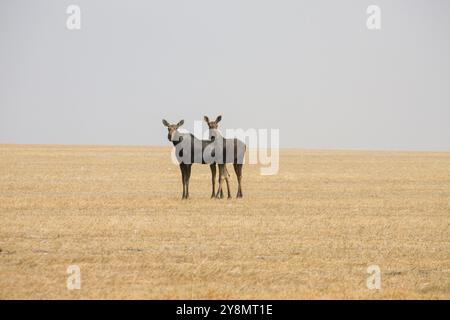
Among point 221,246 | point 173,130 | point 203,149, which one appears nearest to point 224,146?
point 203,149

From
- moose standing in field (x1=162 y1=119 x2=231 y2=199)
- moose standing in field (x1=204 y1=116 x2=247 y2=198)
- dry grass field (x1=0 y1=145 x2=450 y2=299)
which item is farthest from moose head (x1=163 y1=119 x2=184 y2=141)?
dry grass field (x1=0 y1=145 x2=450 y2=299)

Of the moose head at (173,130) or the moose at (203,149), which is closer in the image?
the moose head at (173,130)

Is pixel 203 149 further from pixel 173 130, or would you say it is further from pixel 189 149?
pixel 173 130

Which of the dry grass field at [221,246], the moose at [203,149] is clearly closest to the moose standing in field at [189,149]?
the moose at [203,149]

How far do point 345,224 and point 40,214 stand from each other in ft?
25.2

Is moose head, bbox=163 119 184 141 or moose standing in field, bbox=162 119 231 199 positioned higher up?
moose head, bbox=163 119 184 141

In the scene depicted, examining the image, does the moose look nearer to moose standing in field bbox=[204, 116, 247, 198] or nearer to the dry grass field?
moose standing in field bbox=[204, 116, 247, 198]

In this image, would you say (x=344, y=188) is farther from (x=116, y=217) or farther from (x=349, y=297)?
(x=349, y=297)

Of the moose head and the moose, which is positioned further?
the moose

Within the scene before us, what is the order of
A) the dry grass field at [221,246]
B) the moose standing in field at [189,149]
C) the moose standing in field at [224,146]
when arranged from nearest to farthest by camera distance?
the dry grass field at [221,246]
the moose standing in field at [189,149]
the moose standing in field at [224,146]

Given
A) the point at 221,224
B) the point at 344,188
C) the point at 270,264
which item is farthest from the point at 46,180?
the point at 270,264

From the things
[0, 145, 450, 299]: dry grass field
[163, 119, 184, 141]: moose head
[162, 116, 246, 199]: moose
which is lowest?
[0, 145, 450, 299]: dry grass field

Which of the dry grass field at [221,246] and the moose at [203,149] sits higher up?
the moose at [203,149]

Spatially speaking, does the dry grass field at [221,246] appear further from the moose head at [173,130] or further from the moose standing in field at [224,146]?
the moose head at [173,130]
